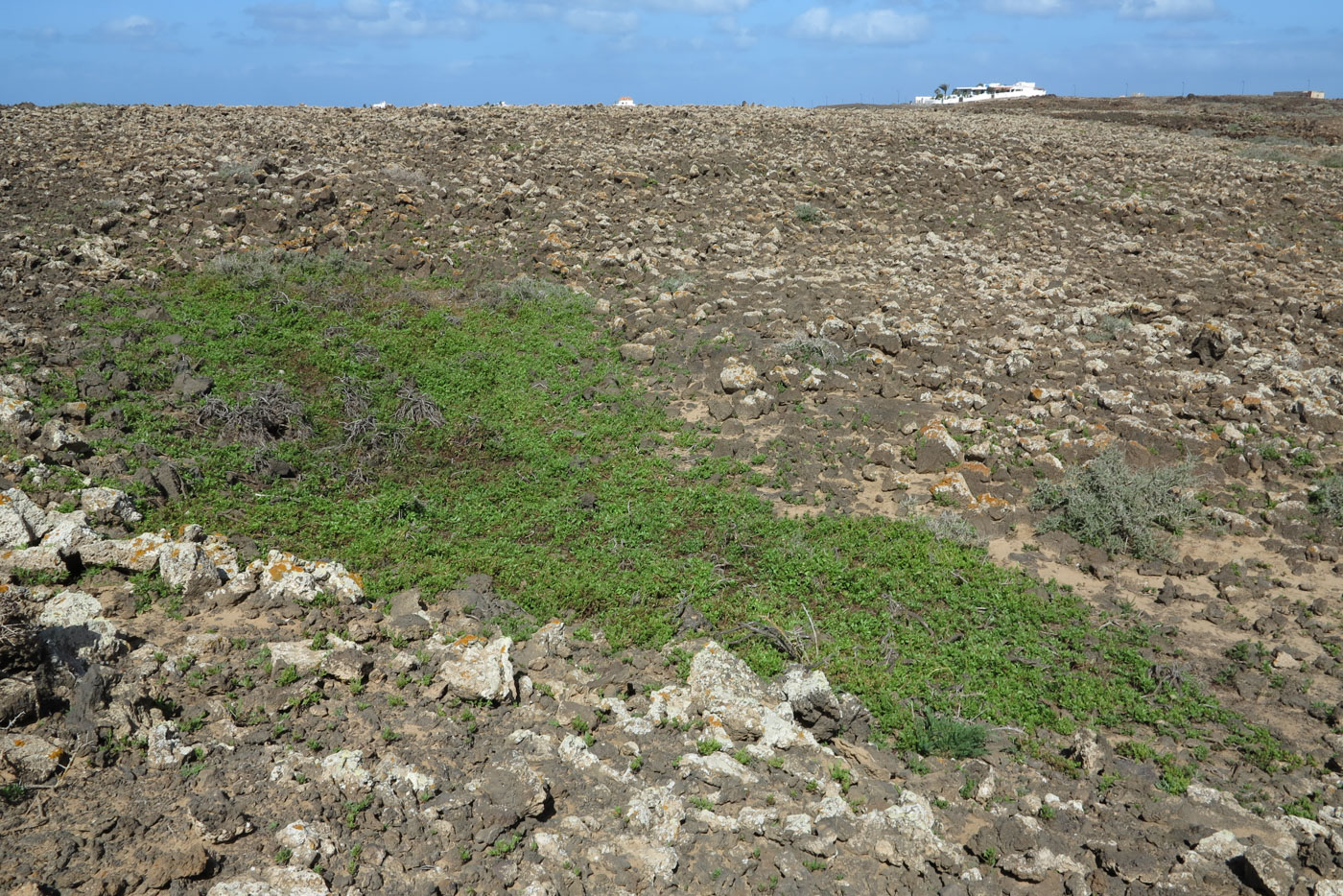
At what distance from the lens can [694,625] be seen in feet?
19.9

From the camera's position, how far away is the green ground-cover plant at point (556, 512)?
5730 millimetres

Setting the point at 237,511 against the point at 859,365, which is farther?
the point at 859,365

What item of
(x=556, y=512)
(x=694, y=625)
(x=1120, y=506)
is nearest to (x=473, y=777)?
(x=694, y=625)

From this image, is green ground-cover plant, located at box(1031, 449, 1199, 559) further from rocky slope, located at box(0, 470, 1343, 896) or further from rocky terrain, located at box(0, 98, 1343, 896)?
rocky slope, located at box(0, 470, 1343, 896)

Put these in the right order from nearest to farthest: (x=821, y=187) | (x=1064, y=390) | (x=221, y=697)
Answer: (x=221, y=697) < (x=1064, y=390) < (x=821, y=187)

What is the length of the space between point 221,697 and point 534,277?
862cm

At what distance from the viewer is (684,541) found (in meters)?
7.09

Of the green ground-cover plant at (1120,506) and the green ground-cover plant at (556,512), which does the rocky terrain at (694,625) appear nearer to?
the green ground-cover plant at (1120,506)

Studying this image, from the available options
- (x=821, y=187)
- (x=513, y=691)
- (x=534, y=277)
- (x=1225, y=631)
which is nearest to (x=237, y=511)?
(x=513, y=691)

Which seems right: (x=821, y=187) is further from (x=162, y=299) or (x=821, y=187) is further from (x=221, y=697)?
(x=221, y=697)

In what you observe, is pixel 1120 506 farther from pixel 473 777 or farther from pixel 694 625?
pixel 473 777

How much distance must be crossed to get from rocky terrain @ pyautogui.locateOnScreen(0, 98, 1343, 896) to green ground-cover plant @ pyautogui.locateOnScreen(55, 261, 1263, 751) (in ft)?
1.00

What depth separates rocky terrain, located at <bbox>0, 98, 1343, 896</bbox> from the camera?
4020mm

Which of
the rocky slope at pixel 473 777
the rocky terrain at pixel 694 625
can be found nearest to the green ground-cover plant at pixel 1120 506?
the rocky terrain at pixel 694 625
